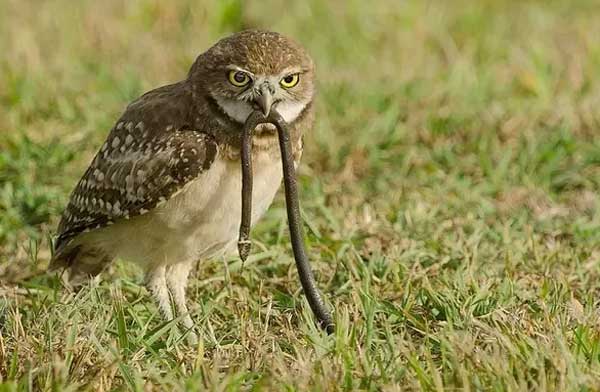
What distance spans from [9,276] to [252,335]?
1612mm

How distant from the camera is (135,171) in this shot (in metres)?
4.95

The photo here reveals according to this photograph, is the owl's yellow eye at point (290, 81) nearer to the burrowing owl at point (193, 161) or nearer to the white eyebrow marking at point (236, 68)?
the burrowing owl at point (193, 161)

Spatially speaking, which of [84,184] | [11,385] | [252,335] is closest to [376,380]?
[252,335]

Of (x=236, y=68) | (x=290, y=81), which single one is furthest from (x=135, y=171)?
(x=290, y=81)

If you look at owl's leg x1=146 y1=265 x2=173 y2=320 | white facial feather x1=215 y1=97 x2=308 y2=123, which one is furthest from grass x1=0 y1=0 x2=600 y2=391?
white facial feather x1=215 y1=97 x2=308 y2=123

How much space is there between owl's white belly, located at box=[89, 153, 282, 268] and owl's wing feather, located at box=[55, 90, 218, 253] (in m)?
0.06

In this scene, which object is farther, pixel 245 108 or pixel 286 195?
pixel 245 108

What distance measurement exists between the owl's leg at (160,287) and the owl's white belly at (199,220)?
0.04 metres

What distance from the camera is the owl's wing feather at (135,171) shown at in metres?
4.78

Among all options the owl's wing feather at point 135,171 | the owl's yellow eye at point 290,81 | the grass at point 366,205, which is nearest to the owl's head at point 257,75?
the owl's yellow eye at point 290,81

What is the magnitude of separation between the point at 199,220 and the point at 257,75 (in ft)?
2.07

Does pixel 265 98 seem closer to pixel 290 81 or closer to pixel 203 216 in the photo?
pixel 290 81

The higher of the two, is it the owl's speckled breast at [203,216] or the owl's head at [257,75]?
the owl's head at [257,75]

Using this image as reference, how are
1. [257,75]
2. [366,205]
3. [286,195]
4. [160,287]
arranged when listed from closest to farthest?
[286,195] → [257,75] → [160,287] → [366,205]
